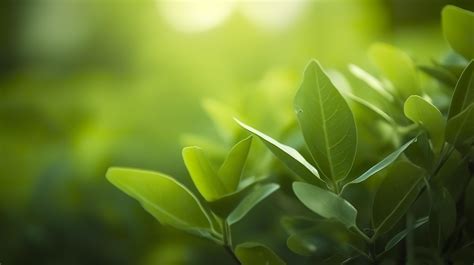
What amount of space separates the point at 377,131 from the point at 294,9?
1.51 metres

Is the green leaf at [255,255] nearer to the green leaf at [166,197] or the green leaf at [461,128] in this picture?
the green leaf at [166,197]

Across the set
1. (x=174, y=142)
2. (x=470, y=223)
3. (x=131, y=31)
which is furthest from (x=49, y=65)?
(x=470, y=223)

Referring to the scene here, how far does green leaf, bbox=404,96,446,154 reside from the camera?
0.42 metres

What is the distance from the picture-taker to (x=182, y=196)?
0.46 metres

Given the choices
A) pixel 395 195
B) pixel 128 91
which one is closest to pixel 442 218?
pixel 395 195

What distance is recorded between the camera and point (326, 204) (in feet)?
1.35

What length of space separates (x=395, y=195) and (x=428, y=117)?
63mm

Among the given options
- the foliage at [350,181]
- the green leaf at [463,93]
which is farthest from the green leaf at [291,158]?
the green leaf at [463,93]

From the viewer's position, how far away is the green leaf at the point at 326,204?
40 cm

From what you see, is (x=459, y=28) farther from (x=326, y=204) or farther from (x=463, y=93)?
(x=326, y=204)

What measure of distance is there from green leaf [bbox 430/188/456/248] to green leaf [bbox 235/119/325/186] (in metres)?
0.09

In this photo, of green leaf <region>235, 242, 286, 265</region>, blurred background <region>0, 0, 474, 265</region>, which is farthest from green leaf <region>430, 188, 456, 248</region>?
blurred background <region>0, 0, 474, 265</region>

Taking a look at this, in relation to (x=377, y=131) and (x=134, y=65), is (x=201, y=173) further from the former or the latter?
→ (x=134, y=65)

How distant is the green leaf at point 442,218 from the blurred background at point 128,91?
33cm
